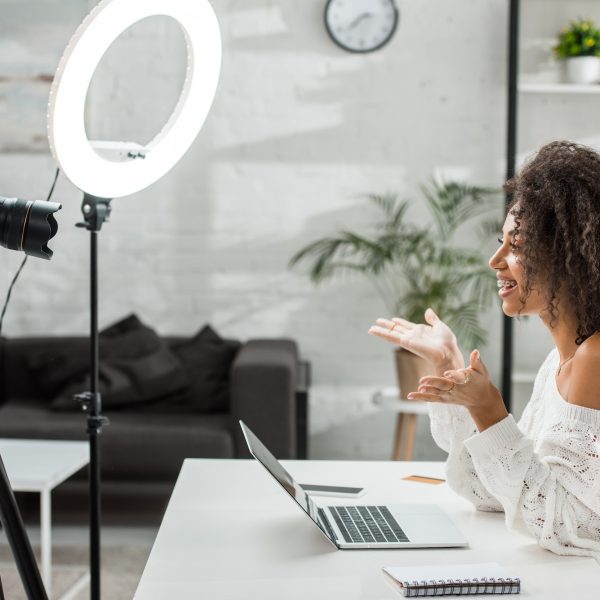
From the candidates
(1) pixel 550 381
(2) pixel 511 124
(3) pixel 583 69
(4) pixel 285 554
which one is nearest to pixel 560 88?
(3) pixel 583 69

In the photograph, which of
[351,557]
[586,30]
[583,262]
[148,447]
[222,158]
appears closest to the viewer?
[351,557]

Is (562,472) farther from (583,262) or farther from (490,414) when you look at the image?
(583,262)

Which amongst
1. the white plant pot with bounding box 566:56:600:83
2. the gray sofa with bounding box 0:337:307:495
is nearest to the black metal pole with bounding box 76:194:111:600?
the gray sofa with bounding box 0:337:307:495

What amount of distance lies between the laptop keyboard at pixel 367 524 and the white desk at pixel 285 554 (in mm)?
35

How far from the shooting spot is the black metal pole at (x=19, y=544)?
3.76ft

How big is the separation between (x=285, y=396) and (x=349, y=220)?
1.16m

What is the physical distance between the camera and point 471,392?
A: 130 centimetres

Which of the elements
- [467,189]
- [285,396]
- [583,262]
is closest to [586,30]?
[467,189]

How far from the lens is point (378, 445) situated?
4.12 meters

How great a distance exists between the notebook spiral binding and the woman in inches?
6.5

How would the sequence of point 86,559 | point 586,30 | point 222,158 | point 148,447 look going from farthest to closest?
point 222,158 → point 586,30 → point 148,447 → point 86,559

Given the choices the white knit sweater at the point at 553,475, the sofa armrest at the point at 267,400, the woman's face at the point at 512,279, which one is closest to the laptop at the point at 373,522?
the white knit sweater at the point at 553,475

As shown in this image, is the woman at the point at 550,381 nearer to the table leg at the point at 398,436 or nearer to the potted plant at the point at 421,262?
the potted plant at the point at 421,262

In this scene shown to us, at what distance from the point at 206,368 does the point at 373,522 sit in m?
2.38
